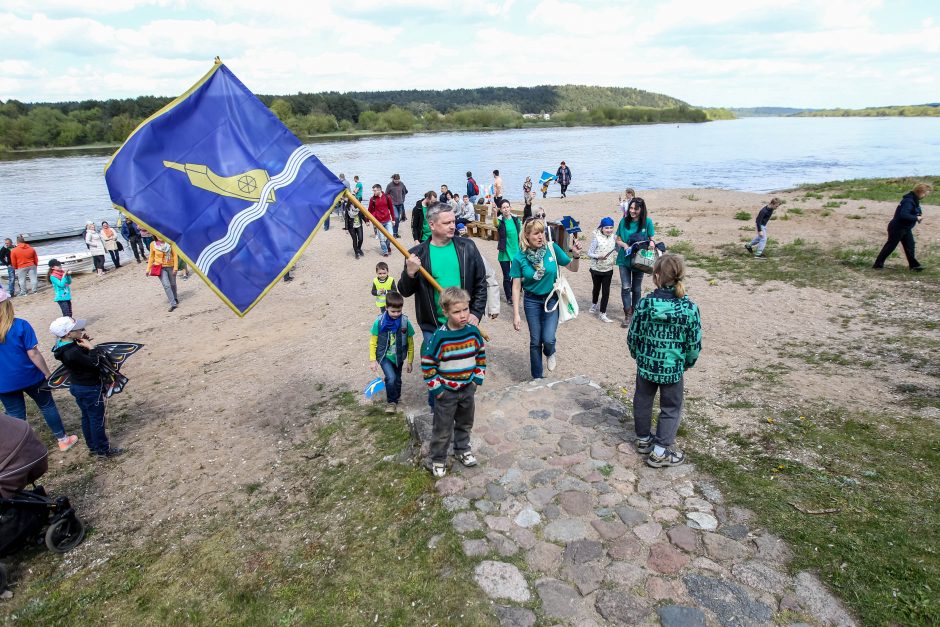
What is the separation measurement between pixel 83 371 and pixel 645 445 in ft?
19.4

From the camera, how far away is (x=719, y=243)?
15.1m

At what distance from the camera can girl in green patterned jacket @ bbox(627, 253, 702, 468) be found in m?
4.11

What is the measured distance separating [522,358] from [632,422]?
309 centimetres

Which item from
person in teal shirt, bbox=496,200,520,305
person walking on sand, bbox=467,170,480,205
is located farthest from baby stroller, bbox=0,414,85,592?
person walking on sand, bbox=467,170,480,205

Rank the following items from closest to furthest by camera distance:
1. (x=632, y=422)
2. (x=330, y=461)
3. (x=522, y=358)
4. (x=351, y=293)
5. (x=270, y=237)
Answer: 1. (x=270, y=237)
2. (x=632, y=422)
3. (x=330, y=461)
4. (x=522, y=358)
5. (x=351, y=293)

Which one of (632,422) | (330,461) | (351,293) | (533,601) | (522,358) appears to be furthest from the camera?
(351,293)

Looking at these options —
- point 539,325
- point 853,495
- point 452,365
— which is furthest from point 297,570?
point 853,495

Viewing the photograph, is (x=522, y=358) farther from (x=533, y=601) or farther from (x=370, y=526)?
(x=533, y=601)

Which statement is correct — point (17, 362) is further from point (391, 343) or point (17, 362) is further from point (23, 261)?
point (23, 261)

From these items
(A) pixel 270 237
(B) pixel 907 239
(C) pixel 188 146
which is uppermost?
(C) pixel 188 146

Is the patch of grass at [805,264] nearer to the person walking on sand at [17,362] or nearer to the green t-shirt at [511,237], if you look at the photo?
the green t-shirt at [511,237]

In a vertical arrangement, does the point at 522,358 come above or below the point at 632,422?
below

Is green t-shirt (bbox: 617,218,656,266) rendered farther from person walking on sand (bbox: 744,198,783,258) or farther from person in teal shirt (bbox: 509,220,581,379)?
person walking on sand (bbox: 744,198,783,258)

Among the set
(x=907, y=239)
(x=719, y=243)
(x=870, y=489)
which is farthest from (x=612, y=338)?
(x=719, y=243)
